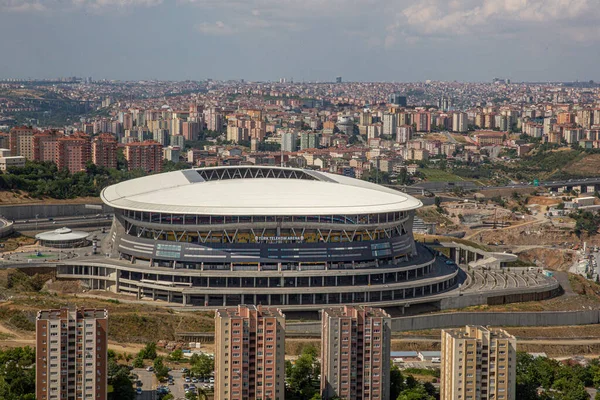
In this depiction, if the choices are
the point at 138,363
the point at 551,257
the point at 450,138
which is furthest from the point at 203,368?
the point at 450,138

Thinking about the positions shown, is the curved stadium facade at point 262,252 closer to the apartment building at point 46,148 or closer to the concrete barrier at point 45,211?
the concrete barrier at point 45,211

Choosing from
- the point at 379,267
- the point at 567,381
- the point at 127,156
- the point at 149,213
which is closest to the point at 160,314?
the point at 149,213

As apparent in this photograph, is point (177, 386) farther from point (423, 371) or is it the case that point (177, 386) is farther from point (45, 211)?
point (45, 211)

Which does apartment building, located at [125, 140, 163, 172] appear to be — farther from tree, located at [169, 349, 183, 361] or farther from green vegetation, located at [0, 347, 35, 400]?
green vegetation, located at [0, 347, 35, 400]

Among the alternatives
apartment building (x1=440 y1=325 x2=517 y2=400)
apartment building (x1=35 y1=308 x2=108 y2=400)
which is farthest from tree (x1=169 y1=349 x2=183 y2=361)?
apartment building (x1=440 y1=325 x2=517 y2=400)

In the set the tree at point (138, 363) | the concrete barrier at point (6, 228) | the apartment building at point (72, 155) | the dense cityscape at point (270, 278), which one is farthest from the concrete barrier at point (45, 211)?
the tree at point (138, 363)
